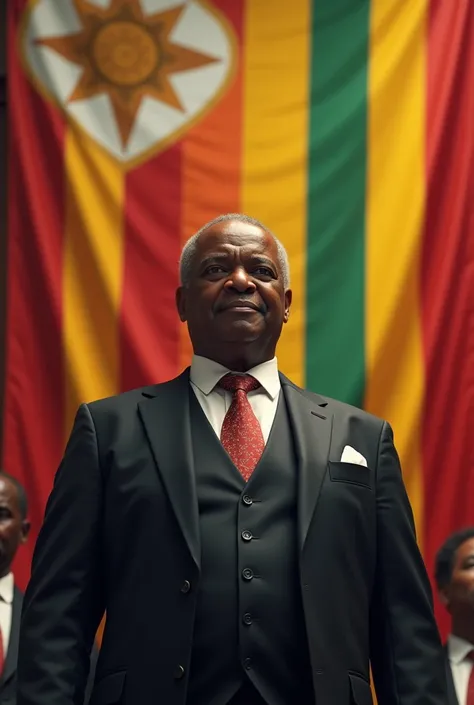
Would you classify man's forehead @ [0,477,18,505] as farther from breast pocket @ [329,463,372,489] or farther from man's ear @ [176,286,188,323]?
breast pocket @ [329,463,372,489]

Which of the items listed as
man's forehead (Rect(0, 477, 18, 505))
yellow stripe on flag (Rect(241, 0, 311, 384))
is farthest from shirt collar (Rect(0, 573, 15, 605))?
yellow stripe on flag (Rect(241, 0, 311, 384))

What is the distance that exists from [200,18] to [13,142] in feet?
2.68

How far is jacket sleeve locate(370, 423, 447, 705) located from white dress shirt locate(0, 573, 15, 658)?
60.0 inches

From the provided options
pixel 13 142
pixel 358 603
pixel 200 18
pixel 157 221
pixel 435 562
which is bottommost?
pixel 435 562

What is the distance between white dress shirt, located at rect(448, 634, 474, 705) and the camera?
11.0 ft

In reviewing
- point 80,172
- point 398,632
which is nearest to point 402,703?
point 398,632

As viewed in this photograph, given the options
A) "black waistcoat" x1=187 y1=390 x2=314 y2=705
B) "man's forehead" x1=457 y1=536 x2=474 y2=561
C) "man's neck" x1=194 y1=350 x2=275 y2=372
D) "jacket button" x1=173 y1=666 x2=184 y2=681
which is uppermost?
"man's neck" x1=194 y1=350 x2=275 y2=372

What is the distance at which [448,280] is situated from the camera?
414 centimetres

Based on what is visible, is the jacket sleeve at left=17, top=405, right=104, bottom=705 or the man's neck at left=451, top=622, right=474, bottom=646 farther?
the man's neck at left=451, top=622, right=474, bottom=646

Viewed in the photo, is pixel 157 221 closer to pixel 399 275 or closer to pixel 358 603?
pixel 399 275

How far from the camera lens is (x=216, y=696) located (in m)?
1.86

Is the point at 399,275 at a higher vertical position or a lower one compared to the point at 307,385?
higher

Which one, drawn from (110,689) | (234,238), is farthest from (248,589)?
(234,238)

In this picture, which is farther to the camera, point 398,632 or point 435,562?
point 435,562
